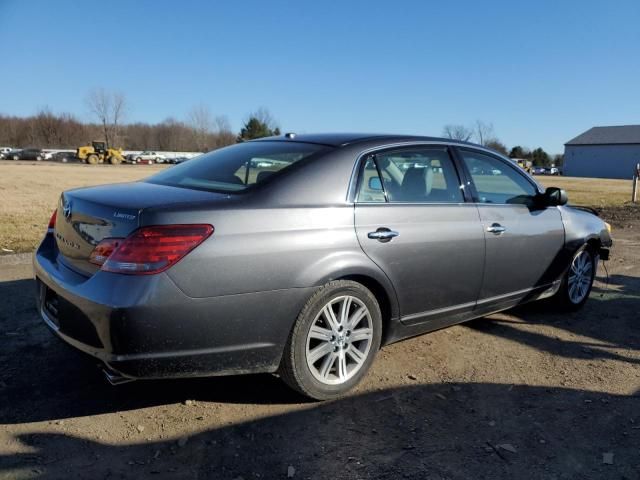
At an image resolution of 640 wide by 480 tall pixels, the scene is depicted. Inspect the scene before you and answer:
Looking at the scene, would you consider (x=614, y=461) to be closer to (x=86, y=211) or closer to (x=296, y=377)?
(x=296, y=377)

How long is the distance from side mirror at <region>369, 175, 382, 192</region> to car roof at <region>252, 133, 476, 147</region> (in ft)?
0.93

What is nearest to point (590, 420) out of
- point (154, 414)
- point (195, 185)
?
point (154, 414)

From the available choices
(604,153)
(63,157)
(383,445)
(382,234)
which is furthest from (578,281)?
(604,153)

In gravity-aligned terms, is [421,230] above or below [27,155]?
below

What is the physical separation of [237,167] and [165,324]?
1.32 m

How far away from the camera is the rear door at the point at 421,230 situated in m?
3.41

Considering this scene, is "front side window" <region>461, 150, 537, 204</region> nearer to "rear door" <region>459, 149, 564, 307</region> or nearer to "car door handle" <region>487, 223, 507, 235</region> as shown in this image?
"rear door" <region>459, 149, 564, 307</region>

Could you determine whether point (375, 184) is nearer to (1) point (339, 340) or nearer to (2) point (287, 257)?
(2) point (287, 257)

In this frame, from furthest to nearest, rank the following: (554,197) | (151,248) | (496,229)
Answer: (554,197)
(496,229)
(151,248)

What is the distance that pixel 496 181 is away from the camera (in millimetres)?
4418

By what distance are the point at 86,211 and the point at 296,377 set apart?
1516 millimetres

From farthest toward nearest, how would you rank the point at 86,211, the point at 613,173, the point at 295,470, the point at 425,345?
the point at 613,173, the point at 425,345, the point at 86,211, the point at 295,470

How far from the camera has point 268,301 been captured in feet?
9.48

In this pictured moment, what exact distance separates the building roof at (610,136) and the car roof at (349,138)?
8600cm
